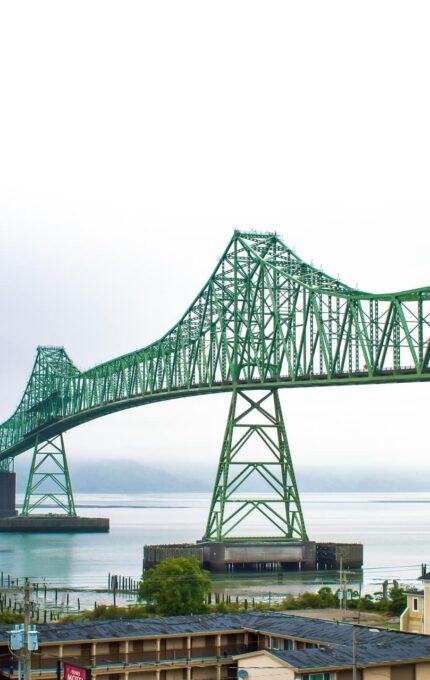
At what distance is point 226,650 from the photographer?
42.2 m

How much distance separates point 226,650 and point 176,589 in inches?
865

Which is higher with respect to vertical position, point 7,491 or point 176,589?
Result: point 7,491

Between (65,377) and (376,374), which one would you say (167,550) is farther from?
(65,377)

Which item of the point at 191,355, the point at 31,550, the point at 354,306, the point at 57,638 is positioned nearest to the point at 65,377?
the point at 31,550

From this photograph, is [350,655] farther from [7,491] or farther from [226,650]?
[7,491]

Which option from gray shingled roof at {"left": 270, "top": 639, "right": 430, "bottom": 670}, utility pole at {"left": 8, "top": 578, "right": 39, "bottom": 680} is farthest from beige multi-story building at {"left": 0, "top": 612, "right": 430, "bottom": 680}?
utility pole at {"left": 8, "top": 578, "right": 39, "bottom": 680}

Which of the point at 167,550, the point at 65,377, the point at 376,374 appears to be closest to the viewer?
the point at 376,374

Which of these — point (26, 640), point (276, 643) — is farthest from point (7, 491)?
point (26, 640)

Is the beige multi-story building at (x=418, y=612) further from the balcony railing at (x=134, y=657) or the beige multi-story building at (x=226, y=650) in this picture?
the balcony railing at (x=134, y=657)

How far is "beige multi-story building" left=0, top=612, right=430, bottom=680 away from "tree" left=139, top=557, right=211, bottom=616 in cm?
1880

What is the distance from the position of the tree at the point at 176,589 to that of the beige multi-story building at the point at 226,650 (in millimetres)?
18803

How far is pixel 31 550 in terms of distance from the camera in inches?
5123

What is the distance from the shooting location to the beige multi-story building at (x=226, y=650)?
118 feet

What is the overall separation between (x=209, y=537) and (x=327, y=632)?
59.8m
